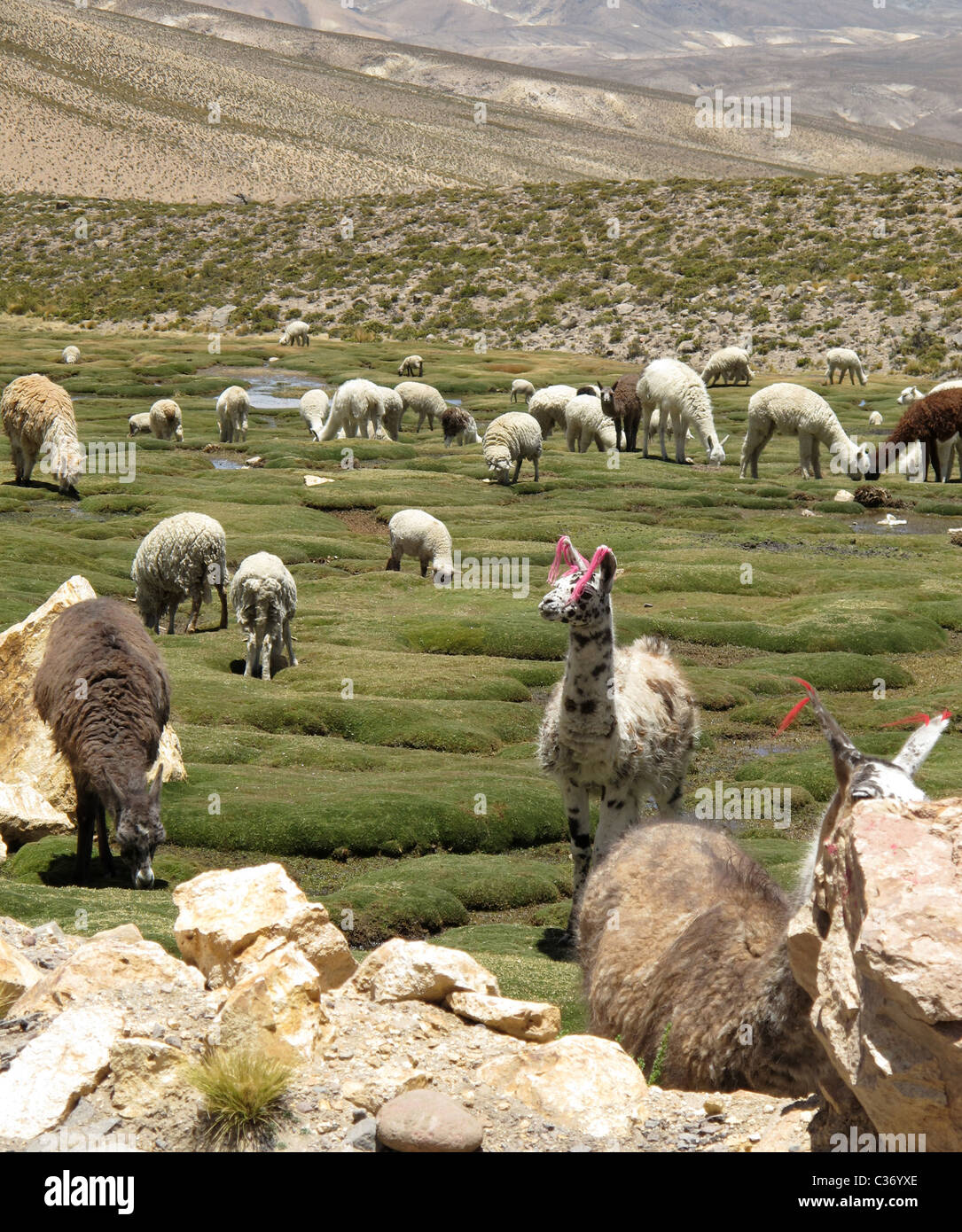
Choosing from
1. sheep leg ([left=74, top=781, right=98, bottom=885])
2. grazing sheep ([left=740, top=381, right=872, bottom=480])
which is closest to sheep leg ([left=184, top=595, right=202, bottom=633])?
sheep leg ([left=74, top=781, right=98, bottom=885])

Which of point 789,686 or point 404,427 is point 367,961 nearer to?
point 789,686

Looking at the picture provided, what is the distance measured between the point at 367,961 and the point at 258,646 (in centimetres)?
1439

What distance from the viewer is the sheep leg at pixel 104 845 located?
1251 centimetres

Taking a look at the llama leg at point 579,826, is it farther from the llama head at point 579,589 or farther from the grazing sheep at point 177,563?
the grazing sheep at point 177,563

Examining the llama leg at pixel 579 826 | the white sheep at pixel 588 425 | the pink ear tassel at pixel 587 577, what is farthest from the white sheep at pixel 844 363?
the pink ear tassel at pixel 587 577

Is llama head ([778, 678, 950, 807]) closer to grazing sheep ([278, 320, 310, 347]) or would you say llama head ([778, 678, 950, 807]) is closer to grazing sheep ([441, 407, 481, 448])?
grazing sheep ([441, 407, 481, 448])

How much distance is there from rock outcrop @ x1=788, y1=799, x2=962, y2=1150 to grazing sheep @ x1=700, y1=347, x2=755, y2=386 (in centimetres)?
5650

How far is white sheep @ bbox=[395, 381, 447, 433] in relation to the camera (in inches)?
2009

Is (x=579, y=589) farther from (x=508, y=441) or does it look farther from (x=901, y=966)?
(x=508, y=441)

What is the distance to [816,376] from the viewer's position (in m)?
64.3

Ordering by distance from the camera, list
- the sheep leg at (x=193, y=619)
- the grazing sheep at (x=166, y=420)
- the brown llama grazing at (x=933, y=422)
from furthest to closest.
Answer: the grazing sheep at (x=166, y=420), the brown llama grazing at (x=933, y=422), the sheep leg at (x=193, y=619)

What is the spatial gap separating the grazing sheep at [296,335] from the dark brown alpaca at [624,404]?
106ft
